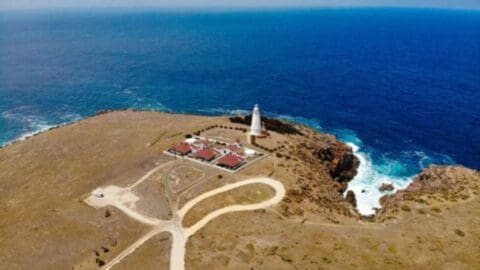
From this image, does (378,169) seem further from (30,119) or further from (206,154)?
(30,119)

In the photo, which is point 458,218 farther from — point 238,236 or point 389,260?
point 238,236

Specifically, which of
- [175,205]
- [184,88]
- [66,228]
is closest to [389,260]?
[175,205]

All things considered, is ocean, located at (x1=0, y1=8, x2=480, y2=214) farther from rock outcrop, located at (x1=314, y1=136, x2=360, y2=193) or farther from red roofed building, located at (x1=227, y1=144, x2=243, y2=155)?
red roofed building, located at (x1=227, y1=144, x2=243, y2=155)

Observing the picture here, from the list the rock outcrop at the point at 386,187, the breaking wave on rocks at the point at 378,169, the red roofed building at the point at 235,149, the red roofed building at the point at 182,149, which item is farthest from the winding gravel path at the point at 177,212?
the rock outcrop at the point at 386,187

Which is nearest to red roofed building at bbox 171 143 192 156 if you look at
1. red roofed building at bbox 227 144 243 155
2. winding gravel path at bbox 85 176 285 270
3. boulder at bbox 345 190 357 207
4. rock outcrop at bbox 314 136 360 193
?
winding gravel path at bbox 85 176 285 270

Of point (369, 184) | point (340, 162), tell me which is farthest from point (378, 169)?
point (340, 162)

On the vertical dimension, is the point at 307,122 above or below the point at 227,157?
below

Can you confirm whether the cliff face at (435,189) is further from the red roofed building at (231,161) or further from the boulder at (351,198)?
the red roofed building at (231,161)
